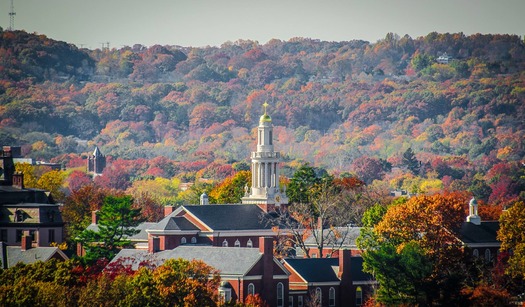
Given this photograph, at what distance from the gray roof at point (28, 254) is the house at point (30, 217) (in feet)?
25.1

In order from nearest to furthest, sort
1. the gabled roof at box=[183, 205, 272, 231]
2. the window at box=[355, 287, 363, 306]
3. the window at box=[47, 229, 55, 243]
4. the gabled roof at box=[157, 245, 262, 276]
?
1. the gabled roof at box=[157, 245, 262, 276]
2. the window at box=[355, 287, 363, 306]
3. the window at box=[47, 229, 55, 243]
4. the gabled roof at box=[183, 205, 272, 231]

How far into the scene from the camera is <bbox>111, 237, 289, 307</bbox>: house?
102 m

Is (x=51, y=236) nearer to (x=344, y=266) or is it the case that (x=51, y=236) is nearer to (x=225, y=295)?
(x=344, y=266)

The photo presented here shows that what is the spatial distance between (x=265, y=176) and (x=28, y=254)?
33934 mm

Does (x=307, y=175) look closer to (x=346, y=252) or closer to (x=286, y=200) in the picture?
(x=286, y=200)

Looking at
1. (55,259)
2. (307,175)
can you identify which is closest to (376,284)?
(55,259)

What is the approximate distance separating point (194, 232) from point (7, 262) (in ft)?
71.2

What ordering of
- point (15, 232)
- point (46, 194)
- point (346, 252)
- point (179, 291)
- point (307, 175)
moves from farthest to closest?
point (307, 175), point (46, 194), point (15, 232), point (346, 252), point (179, 291)

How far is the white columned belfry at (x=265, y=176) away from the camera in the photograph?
13288cm

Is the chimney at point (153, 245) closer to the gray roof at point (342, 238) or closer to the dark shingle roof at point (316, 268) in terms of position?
the dark shingle roof at point (316, 268)

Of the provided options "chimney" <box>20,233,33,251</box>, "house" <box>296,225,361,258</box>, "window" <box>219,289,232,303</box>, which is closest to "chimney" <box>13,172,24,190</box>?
"chimney" <box>20,233,33,251</box>

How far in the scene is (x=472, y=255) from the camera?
4360 inches

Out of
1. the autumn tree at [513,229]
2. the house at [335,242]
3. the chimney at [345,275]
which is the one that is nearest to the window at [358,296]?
the chimney at [345,275]

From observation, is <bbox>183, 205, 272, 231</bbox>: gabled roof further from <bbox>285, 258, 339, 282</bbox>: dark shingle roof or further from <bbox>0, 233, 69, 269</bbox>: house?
<bbox>0, 233, 69, 269</bbox>: house
